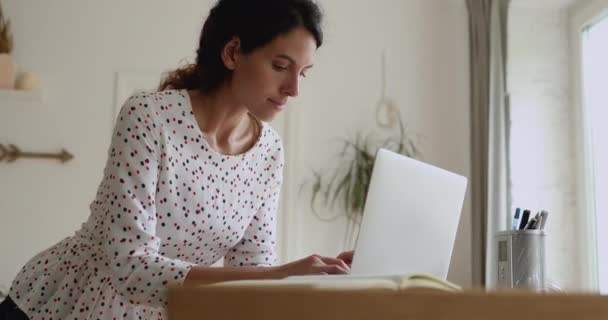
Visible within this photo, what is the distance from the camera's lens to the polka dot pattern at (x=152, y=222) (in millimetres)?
958

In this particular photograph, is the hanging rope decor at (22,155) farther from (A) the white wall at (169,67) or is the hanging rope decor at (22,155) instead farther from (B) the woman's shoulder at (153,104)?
(B) the woman's shoulder at (153,104)

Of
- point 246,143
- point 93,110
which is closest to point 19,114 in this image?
point 93,110

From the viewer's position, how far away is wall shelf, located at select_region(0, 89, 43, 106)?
2770 mm

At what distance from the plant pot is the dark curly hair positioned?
1.72 metres

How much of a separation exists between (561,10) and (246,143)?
1.84 m

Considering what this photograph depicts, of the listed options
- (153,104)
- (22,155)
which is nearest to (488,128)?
(153,104)

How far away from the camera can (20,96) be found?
2.78 m

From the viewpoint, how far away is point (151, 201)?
1.02 m

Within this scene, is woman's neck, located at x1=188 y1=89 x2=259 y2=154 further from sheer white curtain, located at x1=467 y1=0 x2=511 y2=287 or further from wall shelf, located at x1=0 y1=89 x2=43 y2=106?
wall shelf, located at x1=0 y1=89 x2=43 y2=106

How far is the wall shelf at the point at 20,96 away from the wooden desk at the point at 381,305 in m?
2.53

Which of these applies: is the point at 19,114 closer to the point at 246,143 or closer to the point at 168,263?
the point at 246,143

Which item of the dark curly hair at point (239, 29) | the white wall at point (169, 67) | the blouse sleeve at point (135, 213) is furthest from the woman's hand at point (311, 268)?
the white wall at point (169, 67)

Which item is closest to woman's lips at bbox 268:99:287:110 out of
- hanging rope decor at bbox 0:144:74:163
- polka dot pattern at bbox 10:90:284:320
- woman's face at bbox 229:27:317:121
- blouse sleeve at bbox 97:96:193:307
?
woman's face at bbox 229:27:317:121

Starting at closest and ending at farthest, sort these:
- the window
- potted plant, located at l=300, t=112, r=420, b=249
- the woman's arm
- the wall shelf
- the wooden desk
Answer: the wooden desk
the woman's arm
the window
the wall shelf
potted plant, located at l=300, t=112, r=420, b=249
